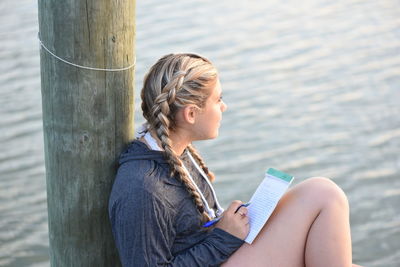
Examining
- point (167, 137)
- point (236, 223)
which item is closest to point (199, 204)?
point (236, 223)

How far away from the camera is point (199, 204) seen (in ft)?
9.04

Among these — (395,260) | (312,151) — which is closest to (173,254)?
(395,260)

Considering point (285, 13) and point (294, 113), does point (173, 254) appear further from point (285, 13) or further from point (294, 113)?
point (285, 13)

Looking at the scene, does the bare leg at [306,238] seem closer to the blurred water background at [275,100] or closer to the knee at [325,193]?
the knee at [325,193]

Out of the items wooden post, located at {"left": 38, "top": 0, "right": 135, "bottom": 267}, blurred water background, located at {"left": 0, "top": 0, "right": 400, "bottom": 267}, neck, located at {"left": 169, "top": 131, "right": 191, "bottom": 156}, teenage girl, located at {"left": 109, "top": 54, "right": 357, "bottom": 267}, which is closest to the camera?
wooden post, located at {"left": 38, "top": 0, "right": 135, "bottom": 267}

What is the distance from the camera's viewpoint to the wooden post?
254 cm

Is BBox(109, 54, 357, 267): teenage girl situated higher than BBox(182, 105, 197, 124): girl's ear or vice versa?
BBox(182, 105, 197, 124): girl's ear

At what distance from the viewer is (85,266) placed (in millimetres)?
2812

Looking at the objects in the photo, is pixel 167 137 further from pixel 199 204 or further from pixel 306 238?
pixel 306 238

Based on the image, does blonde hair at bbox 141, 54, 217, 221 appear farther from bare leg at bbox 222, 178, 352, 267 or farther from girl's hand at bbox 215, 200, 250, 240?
bare leg at bbox 222, 178, 352, 267

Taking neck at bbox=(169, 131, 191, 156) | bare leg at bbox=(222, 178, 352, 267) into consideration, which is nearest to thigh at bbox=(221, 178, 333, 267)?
bare leg at bbox=(222, 178, 352, 267)

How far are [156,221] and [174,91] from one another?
44 cm

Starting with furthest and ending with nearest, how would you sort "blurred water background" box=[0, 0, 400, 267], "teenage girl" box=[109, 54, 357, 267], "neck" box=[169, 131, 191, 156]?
1. "blurred water background" box=[0, 0, 400, 267]
2. "neck" box=[169, 131, 191, 156]
3. "teenage girl" box=[109, 54, 357, 267]

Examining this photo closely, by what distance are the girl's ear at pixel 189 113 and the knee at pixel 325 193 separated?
468 millimetres
